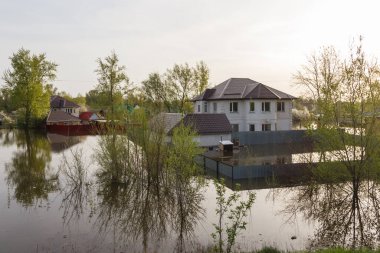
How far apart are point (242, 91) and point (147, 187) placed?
2604 centimetres

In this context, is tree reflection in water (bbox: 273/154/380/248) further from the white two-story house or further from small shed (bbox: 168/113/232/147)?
the white two-story house

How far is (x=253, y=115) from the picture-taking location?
40.4 meters

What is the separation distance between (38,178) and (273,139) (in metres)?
24.6

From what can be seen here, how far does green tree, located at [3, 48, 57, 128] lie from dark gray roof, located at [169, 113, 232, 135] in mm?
39149

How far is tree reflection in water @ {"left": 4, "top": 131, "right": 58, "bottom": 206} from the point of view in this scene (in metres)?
18.3

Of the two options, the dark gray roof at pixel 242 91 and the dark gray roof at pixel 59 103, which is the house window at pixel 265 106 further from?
the dark gray roof at pixel 59 103

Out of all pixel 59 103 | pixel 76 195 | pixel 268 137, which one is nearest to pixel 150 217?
pixel 76 195

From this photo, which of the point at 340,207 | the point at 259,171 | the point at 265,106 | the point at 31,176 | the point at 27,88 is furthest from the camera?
the point at 27,88

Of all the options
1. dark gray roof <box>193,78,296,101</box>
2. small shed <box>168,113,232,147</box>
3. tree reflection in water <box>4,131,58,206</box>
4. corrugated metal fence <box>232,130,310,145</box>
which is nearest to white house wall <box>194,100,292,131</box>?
dark gray roof <box>193,78,296,101</box>

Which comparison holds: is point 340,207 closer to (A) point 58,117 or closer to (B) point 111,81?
(B) point 111,81

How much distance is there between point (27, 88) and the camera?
200ft

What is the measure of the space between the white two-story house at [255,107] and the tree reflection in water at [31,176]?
67.7 ft

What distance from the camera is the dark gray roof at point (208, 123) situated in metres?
31.7

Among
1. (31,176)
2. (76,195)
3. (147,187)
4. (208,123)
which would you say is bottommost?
(76,195)
